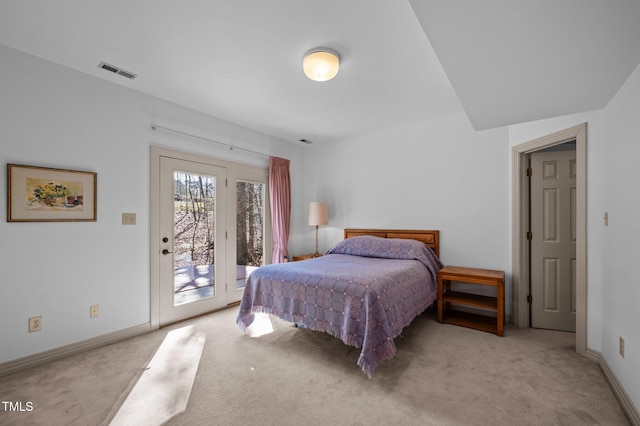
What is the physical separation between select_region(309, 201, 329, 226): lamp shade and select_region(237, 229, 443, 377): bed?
3.92 feet

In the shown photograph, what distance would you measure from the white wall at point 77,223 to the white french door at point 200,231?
15 centimetres

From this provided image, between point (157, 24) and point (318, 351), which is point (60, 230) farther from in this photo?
point (318, 351)

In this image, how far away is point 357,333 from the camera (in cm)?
217

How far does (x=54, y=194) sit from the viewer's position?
8.04ft

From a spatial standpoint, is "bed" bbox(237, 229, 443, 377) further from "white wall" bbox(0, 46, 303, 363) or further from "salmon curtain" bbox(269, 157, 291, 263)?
"salmon curtain" bbox(269, 157, 291, 263)

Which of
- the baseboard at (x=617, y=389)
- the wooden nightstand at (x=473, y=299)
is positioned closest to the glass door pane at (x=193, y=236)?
the wooden nightstand at (x=473, y=299)

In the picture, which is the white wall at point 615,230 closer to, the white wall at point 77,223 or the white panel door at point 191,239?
the white panel door at point 191,239

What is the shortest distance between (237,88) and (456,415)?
3218mm

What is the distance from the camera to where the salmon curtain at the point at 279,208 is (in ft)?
14.5

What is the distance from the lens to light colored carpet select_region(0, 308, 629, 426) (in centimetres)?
169

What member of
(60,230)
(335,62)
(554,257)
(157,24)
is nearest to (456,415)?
(554,257)

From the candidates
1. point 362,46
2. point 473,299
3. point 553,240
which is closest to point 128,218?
point 362,46

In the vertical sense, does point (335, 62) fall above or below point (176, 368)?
above

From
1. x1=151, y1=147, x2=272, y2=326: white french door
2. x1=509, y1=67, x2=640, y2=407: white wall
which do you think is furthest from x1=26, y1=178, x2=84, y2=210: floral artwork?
x1=509, y1=67, x2=640, y2=407: white wall
